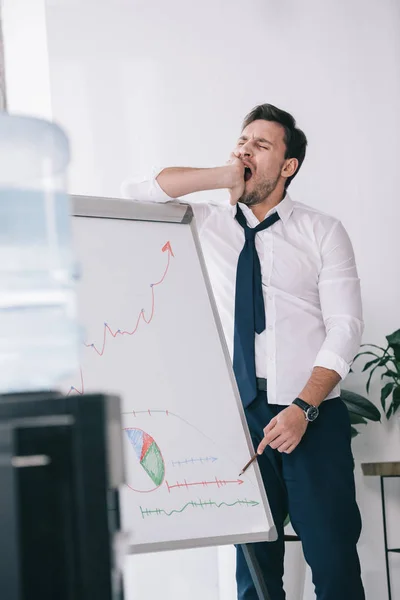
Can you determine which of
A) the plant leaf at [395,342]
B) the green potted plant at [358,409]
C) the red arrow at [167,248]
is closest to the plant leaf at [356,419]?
the green potted plant at [358,409]

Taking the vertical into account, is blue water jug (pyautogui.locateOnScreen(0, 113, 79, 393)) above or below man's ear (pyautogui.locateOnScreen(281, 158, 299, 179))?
below

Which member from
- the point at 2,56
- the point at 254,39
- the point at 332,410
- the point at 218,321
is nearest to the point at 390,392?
the point at 332,410

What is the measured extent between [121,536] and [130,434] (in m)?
1.07

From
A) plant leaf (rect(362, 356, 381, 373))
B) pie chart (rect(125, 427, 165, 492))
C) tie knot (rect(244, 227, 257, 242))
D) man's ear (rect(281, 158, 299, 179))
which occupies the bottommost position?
pie chart (rect(125, 427, 165, 492))

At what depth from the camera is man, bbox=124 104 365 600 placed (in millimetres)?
2105

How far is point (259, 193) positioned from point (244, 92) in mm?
1292

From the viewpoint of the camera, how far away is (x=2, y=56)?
10.8 ft

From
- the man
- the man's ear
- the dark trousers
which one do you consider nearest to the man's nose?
the man

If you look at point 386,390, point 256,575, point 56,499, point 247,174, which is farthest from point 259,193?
point 56,499

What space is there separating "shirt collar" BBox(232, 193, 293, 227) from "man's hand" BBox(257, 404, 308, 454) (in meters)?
0.55

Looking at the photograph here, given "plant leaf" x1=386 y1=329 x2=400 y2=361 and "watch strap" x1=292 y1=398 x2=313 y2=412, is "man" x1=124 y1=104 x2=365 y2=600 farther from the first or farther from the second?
"plant leaf" x1=386 y1=329 x2=400 y2=361

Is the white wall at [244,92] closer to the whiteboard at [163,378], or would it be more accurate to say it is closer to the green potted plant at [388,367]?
the green potted plant at [388,367]

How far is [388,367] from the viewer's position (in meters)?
3.45

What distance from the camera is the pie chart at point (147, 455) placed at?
190 cm
